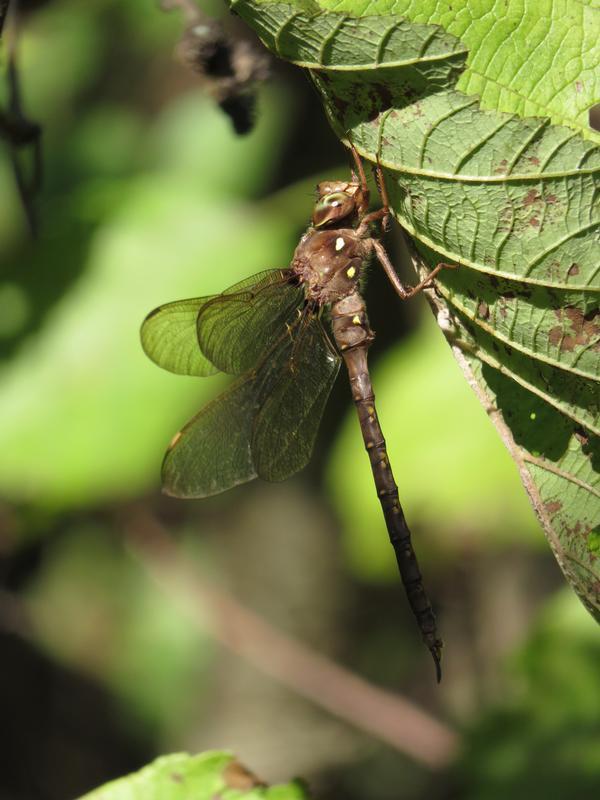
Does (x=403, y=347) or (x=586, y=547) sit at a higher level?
(x=586, y=547)

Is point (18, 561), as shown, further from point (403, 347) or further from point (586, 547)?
point (586, 547)

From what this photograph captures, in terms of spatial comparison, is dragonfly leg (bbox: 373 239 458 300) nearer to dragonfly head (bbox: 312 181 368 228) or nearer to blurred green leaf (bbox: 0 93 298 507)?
dragonfly head (bbox: 312 181 368 228)

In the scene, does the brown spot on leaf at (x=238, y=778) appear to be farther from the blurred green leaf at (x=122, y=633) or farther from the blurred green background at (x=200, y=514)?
the blurred green leaf at (x=122, y=633)

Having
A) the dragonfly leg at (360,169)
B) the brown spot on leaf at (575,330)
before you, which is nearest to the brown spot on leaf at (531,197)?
the brown spot on leaf at (575,330)

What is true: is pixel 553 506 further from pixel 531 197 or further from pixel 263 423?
pixel 263 423

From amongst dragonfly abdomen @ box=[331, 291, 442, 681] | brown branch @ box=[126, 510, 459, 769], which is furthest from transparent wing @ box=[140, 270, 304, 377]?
brown branch @ box=[126, 510, 459, 769]

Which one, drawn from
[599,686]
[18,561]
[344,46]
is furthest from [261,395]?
[18,561]
